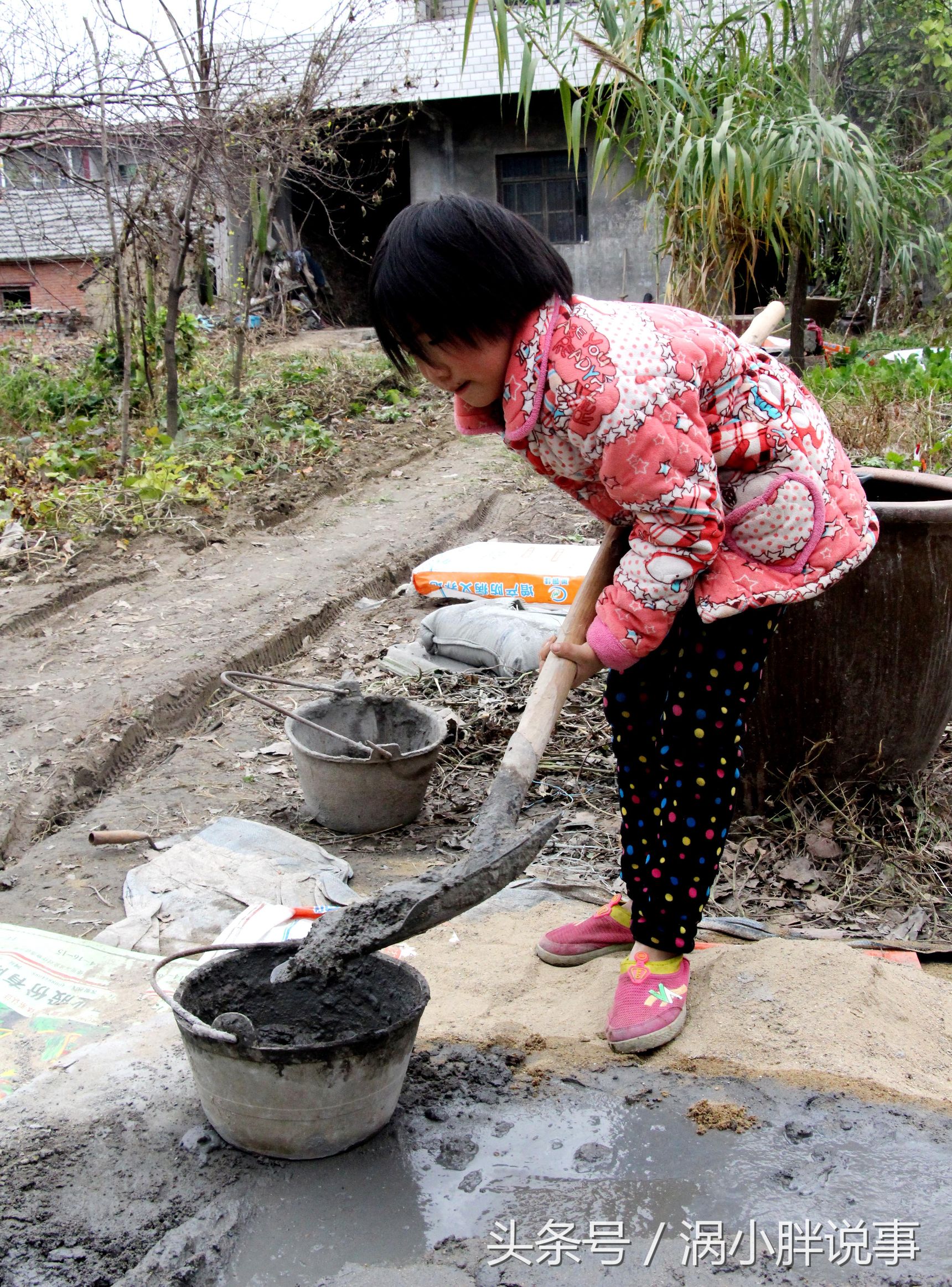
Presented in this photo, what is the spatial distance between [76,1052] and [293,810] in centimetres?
124

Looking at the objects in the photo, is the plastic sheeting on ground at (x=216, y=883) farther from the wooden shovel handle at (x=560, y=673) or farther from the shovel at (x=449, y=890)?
the wooden shovel handle at (x=560, y=673)

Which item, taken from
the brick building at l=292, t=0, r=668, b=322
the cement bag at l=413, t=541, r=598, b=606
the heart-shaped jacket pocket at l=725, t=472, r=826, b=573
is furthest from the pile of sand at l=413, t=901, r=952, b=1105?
the brick building at l=292, t=0, r=668, b=322

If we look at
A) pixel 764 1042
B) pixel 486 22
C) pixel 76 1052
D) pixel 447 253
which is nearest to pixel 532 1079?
pixel 764 1042

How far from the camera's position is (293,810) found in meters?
3.16

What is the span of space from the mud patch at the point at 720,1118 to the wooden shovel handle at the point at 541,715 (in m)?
0.55

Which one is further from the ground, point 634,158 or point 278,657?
point 634,158

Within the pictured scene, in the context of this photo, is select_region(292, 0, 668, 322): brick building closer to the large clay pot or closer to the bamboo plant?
the bamboo plant

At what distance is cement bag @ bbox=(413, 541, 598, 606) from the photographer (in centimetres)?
435

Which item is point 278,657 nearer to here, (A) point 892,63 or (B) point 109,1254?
(B) point 109,1254

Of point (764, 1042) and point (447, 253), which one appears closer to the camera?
point (447, 253)

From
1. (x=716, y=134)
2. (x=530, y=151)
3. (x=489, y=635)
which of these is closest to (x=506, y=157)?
(x=530, y=151)

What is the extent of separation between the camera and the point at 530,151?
13.9 metres

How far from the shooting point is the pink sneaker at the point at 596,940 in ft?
7.20

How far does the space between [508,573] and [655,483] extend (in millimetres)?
2857
